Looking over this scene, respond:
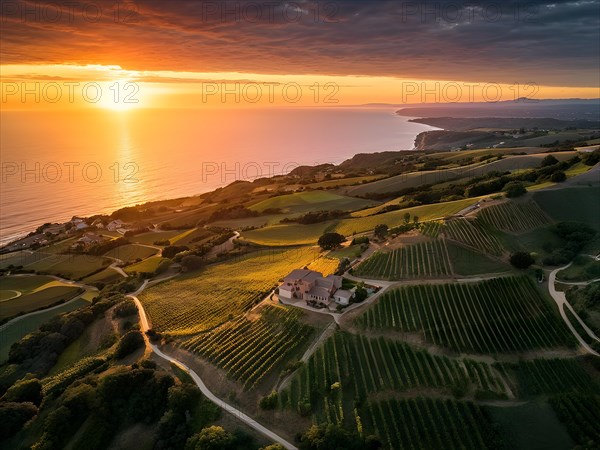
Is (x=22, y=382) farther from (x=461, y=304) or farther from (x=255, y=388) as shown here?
(x=461, y=304)

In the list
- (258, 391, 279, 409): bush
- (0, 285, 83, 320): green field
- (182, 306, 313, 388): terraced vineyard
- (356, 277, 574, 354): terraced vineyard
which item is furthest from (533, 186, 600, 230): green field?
(0, 285, 83, 320): green field

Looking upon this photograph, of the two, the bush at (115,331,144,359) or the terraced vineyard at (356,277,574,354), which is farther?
the bush at (115,331,144,359)

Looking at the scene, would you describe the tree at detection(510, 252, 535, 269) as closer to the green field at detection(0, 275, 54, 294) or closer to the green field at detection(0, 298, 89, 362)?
the green field at detection(0, 298, 89, 362)

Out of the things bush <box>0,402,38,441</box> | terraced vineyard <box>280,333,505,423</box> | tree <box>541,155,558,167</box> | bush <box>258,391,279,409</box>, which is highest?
tree <box>541,155,558,167</box>

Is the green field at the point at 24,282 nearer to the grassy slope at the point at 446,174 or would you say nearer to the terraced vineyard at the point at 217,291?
the terraced vineyard at the point at 217,291

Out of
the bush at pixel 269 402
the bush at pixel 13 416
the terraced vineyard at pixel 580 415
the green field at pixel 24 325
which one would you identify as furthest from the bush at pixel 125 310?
the terraced vineyard at pixel 580 415

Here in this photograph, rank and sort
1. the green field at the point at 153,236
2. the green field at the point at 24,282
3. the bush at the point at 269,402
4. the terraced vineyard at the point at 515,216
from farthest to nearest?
the green field at the point at 153,236 < the green field at the point at 24,282 < the terraced vineyard at the point at 515,216 < the bush at the point at 269,402

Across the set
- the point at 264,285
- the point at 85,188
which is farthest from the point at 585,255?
the point at 85,188
